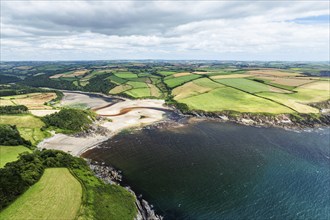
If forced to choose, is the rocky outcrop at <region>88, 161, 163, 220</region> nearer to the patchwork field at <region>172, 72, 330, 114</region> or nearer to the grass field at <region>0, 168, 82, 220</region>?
the grass field at <region>0, 168, 82, 220</region>

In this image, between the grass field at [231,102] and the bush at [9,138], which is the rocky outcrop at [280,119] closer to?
the grass field at [231,102]

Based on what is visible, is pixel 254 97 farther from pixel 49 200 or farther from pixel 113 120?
pixel 49 200

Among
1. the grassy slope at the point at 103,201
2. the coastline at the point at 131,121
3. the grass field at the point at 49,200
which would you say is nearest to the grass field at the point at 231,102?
the coastline at the point at 131,121

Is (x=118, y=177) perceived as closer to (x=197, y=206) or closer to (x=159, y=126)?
(x=197, y=206)

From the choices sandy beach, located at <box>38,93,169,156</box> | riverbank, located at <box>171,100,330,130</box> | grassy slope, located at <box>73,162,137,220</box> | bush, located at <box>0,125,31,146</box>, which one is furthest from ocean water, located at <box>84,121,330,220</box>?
bush, located at <box>0,125,31,146</box>

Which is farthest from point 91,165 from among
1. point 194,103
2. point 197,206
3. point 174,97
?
point 174,97
